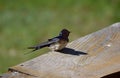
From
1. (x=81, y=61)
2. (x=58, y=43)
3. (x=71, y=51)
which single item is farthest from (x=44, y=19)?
(x=81, y=61)

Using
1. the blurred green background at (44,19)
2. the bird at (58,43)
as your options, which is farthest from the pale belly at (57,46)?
the blurred green background at (44,19)

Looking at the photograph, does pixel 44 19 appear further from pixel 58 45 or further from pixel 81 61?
pixel 81 61

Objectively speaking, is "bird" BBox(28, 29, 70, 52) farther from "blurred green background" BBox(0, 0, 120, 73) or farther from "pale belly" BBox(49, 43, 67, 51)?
"blurred green background" BBox(0, 0, 120, 73)

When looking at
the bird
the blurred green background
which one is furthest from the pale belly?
the blurred green background

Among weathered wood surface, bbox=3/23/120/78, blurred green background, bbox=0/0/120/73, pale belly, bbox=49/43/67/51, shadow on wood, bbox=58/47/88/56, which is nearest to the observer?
weathered wood surface, bbox=3/23/120/78

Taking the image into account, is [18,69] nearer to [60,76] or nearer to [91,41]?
[60,76]

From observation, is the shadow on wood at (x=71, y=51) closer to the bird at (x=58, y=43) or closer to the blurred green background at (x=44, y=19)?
the bird at (x=58, y=43)
